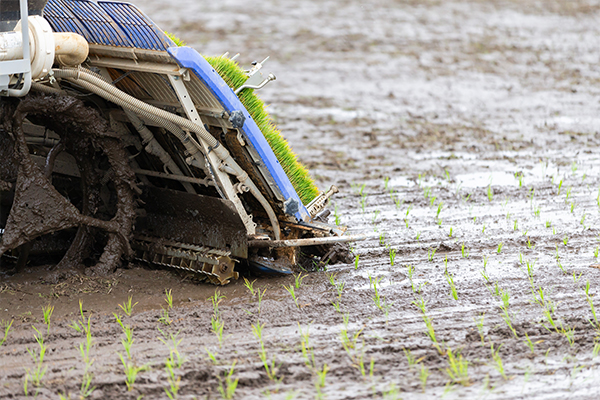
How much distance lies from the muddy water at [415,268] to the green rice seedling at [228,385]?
5 cm

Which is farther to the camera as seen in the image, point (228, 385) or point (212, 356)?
point (212, 356)

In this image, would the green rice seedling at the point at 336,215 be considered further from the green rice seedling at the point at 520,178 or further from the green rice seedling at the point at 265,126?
the green rice seedling at the point at 520,178

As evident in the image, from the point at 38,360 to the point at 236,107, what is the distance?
6.11 feet

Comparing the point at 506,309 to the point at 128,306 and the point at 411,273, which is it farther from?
the point at 128,306

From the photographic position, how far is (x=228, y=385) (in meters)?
3.46

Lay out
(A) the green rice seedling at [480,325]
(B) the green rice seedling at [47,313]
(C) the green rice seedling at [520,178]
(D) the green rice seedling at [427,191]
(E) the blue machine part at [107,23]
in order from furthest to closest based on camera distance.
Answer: (C) the green rice seedling at [520,178] < (D) the green rice seedling at [427,191] < (E) the blue machine part at [107,23] < (B) the green rice seedling at [47,313] < (A) the green rice seedling at [480,325]

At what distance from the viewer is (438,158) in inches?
314

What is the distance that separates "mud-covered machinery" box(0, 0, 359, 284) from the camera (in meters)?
4.32

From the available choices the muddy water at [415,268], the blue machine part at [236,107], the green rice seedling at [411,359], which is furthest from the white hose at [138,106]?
the green rice seedling at [411,359]

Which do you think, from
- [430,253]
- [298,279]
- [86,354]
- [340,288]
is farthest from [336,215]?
[86,354]

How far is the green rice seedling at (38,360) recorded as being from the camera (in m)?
3.58

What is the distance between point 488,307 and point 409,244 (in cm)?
131

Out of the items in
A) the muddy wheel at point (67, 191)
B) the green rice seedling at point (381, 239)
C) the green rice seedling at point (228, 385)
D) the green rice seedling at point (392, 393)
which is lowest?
the green rice seedling at point (381, 239)

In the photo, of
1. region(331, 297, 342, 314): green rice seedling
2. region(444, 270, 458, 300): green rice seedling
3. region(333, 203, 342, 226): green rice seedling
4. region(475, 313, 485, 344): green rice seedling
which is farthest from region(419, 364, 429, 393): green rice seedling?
region(333, 203, 342, 226): green rice seedling
